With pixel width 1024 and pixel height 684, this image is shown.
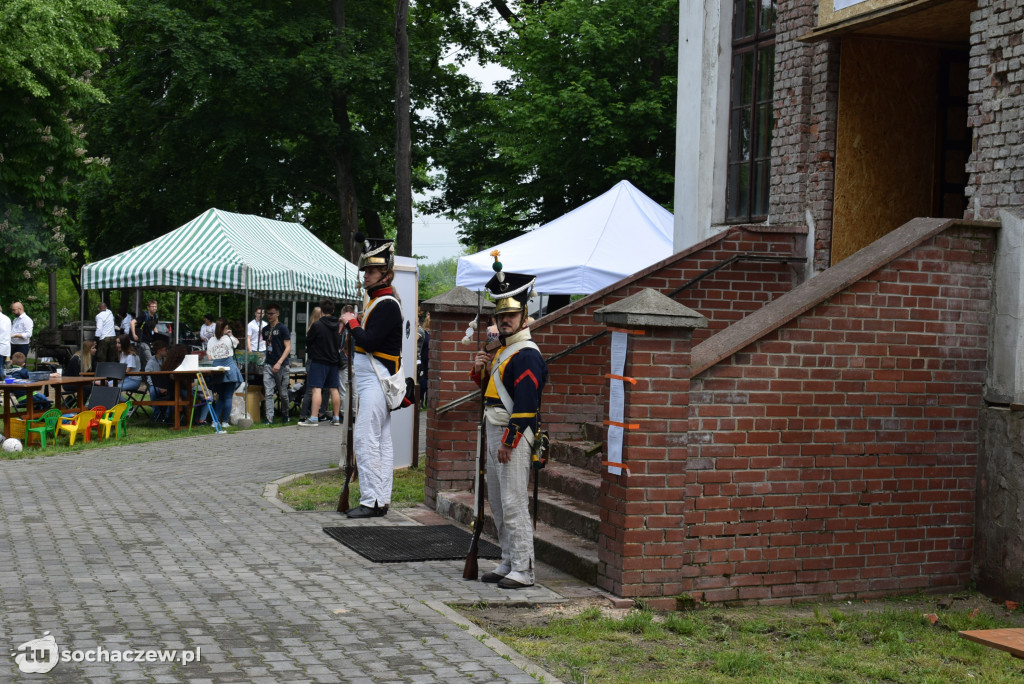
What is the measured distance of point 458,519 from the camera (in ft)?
31.8

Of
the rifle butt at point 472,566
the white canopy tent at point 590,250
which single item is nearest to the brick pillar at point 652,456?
the rifle butt at point 472,566

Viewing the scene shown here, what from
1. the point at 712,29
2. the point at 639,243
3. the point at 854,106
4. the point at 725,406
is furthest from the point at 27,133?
the point at 725,406

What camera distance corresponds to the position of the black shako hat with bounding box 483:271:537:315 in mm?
7547

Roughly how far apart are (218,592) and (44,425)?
8797 mm

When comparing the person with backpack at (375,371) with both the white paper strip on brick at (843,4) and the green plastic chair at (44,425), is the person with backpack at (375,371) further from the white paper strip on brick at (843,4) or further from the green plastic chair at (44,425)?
the green plastic chair at (44,425)

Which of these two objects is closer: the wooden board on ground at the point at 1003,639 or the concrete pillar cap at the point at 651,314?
the wooden board on ground at the point at 1003,639

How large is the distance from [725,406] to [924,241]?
76.5 inches

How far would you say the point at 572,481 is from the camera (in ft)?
29.8

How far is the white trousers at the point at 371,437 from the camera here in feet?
32.2

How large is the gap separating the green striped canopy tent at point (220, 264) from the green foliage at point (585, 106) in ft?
24.6

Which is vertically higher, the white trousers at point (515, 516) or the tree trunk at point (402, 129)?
the tree trunk at point (402, 129)

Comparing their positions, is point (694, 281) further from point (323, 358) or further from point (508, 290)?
point (323, 358)

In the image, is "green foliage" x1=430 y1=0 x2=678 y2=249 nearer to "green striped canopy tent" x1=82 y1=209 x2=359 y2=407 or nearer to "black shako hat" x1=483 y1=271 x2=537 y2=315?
"green striped canopy tent" x1=82 y1=209 x2=359 y2=407

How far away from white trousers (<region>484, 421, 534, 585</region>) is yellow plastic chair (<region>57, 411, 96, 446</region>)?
9.27m
